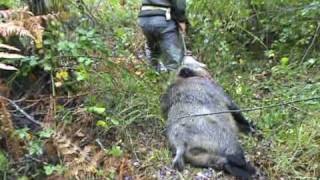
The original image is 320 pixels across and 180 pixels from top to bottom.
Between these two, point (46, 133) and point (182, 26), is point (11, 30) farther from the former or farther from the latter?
point (182, 26)

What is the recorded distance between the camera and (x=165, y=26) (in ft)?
24.5

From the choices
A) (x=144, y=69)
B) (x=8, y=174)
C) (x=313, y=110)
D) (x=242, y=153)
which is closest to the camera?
(x=8, y=174)

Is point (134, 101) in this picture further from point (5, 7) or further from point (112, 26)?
point (112, 26)

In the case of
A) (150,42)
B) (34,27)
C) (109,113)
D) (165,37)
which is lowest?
(109,113)

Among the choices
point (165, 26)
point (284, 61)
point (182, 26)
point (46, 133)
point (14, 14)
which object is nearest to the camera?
point (46, 133)

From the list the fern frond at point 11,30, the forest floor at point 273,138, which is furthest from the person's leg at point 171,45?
the fern frond at point 11,30

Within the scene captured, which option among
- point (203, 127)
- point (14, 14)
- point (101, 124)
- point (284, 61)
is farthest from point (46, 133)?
point (284, 61)

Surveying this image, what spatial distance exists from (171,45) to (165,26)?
0.84 feet

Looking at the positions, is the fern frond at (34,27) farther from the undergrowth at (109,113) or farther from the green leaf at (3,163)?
the green leaf at (3,163)

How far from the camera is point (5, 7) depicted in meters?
5.29

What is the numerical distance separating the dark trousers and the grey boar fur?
129cm

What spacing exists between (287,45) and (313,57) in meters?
0.64

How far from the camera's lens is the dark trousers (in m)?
7.44

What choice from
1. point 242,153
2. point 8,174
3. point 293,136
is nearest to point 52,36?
point 8,174
